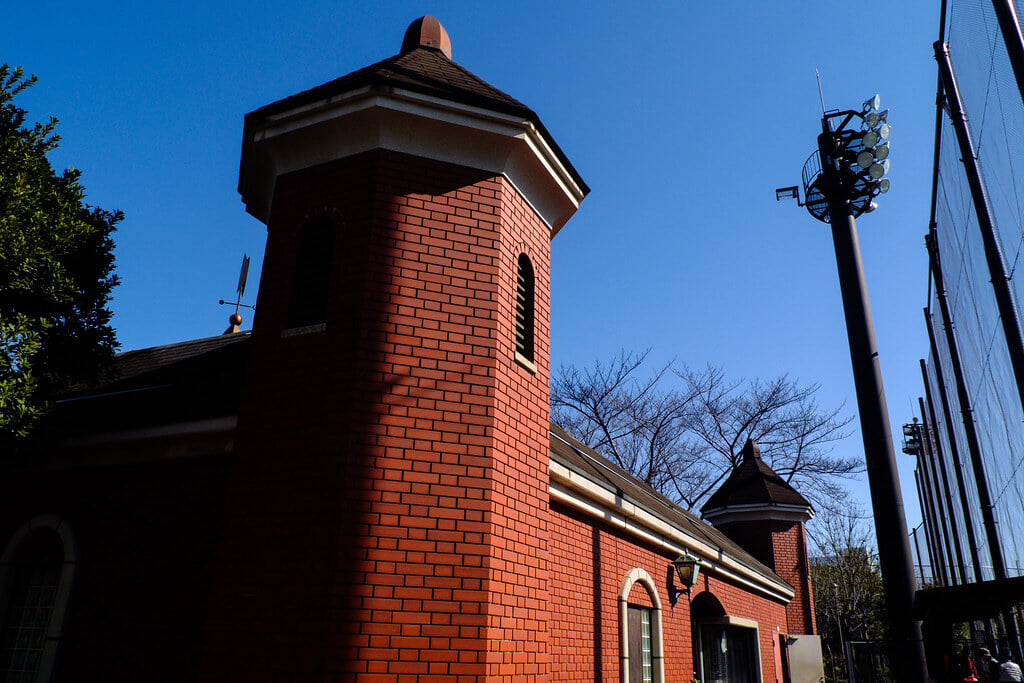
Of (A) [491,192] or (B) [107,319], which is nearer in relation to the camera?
(A) [491,192]

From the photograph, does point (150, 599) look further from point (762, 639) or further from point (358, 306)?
point (762, 639)

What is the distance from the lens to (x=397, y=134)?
6477 mm

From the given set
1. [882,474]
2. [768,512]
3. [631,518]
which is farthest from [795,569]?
[631,518]

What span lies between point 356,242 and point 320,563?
2.72 metres

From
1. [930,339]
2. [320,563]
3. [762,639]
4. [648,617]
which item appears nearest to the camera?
[320,563]

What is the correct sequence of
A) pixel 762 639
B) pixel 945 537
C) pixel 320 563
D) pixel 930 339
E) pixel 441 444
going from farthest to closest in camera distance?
pixel 945 537, pixel 930 339, pixel 762 639, pixel 441 444, pixel 320 563

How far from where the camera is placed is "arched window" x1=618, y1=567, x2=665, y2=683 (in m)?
9.09

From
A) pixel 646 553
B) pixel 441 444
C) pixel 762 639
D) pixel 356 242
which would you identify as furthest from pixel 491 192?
pixel 762 639

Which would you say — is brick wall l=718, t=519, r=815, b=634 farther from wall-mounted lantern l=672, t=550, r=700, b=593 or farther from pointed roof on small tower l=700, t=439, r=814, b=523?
wall-mounted lantern l=672, t=550, r=700, b=593

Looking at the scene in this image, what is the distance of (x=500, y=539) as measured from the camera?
568 centimetres

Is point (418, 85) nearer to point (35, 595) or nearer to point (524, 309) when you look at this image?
A: point (524, 309)

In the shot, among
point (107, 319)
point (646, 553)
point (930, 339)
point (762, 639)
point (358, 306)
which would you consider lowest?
point (762, 639)

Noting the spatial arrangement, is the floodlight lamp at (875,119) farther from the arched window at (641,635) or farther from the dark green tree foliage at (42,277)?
the dark green tree foliage at (42,277)

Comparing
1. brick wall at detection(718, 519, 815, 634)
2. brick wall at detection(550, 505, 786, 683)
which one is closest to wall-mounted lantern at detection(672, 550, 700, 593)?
brick wall at detection(550, 505, 786, 683)
